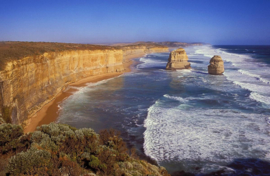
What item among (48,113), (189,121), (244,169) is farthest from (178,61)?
(244,169)

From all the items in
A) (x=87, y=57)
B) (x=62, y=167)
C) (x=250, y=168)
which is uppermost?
(x=87, y=57)

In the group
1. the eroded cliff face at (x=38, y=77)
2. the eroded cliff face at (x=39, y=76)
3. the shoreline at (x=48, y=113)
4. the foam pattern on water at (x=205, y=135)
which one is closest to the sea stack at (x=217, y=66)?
the eroded cliff face at (x=39, y=76)

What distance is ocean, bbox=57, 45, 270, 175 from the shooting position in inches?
453

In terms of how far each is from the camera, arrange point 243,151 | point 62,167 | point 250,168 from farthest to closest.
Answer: point 243,151
point 250,168
point 62,167

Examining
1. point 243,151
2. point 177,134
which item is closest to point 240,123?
point 243,151

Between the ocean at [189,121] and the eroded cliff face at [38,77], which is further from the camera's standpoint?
the eroded cliff face at [38,77]

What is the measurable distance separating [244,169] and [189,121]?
19.2 feet

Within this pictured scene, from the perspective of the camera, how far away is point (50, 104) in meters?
21.1

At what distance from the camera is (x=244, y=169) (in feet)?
35.0

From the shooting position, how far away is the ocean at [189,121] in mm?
11508

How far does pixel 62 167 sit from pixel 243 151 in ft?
33.5

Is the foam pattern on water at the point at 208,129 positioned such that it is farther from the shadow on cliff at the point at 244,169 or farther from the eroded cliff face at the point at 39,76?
the eroded cliff face at the point at 39,76

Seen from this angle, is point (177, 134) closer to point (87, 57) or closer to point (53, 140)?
point (53, 140)

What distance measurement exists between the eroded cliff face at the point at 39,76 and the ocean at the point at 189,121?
8.36ft
